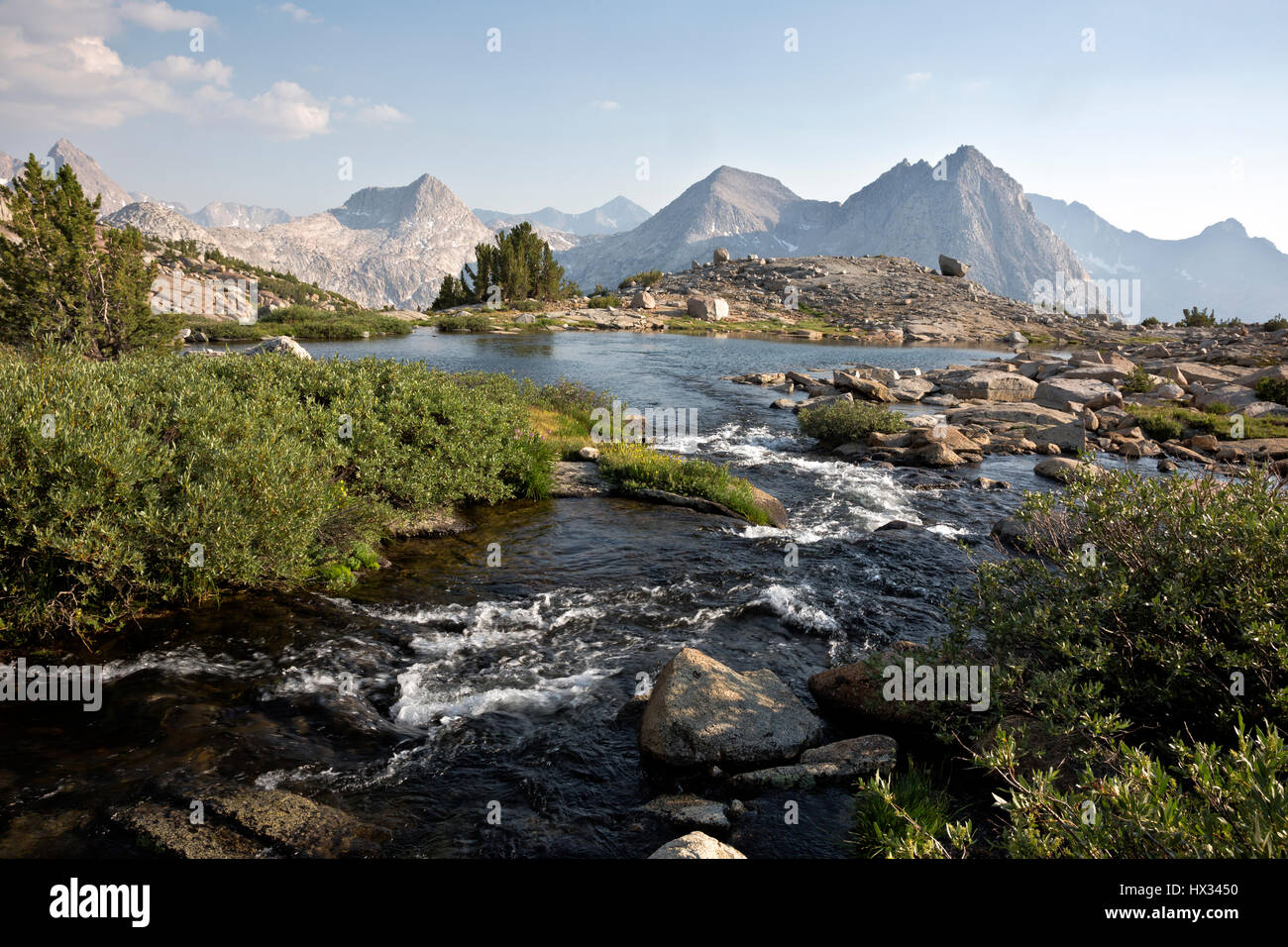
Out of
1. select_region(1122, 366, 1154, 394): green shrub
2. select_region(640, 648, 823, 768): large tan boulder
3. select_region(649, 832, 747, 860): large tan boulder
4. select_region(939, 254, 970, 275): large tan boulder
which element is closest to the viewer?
select_region(649, 832, 747, 860): large tan boulder

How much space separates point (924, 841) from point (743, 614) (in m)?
7.31

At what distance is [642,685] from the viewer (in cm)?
970

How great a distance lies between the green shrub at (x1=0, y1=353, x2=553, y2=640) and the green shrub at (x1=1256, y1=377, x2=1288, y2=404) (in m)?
42.2

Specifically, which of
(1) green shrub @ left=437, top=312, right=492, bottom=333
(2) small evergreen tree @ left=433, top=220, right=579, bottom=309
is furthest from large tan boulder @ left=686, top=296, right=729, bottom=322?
(1) green shrub @ left=437, top=312, right=492, bottom=333

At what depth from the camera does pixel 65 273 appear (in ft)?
83.7

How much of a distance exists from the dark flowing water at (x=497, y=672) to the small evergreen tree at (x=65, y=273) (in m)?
21.3

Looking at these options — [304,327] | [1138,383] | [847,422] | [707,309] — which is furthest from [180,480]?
[707,309]

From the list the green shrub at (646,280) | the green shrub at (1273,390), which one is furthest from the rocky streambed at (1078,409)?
the green shrub at (646,280)

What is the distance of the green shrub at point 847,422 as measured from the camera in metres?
27.8

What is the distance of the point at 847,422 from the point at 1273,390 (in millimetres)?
25058

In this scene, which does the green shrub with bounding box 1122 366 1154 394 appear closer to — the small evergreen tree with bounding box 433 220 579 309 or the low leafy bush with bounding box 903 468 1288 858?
the low leafy bush with bounding box 903 468 1288 858

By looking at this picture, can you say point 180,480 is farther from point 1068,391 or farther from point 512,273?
point 512,273

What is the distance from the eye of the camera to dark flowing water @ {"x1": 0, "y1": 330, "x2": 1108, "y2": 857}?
22.6ft
